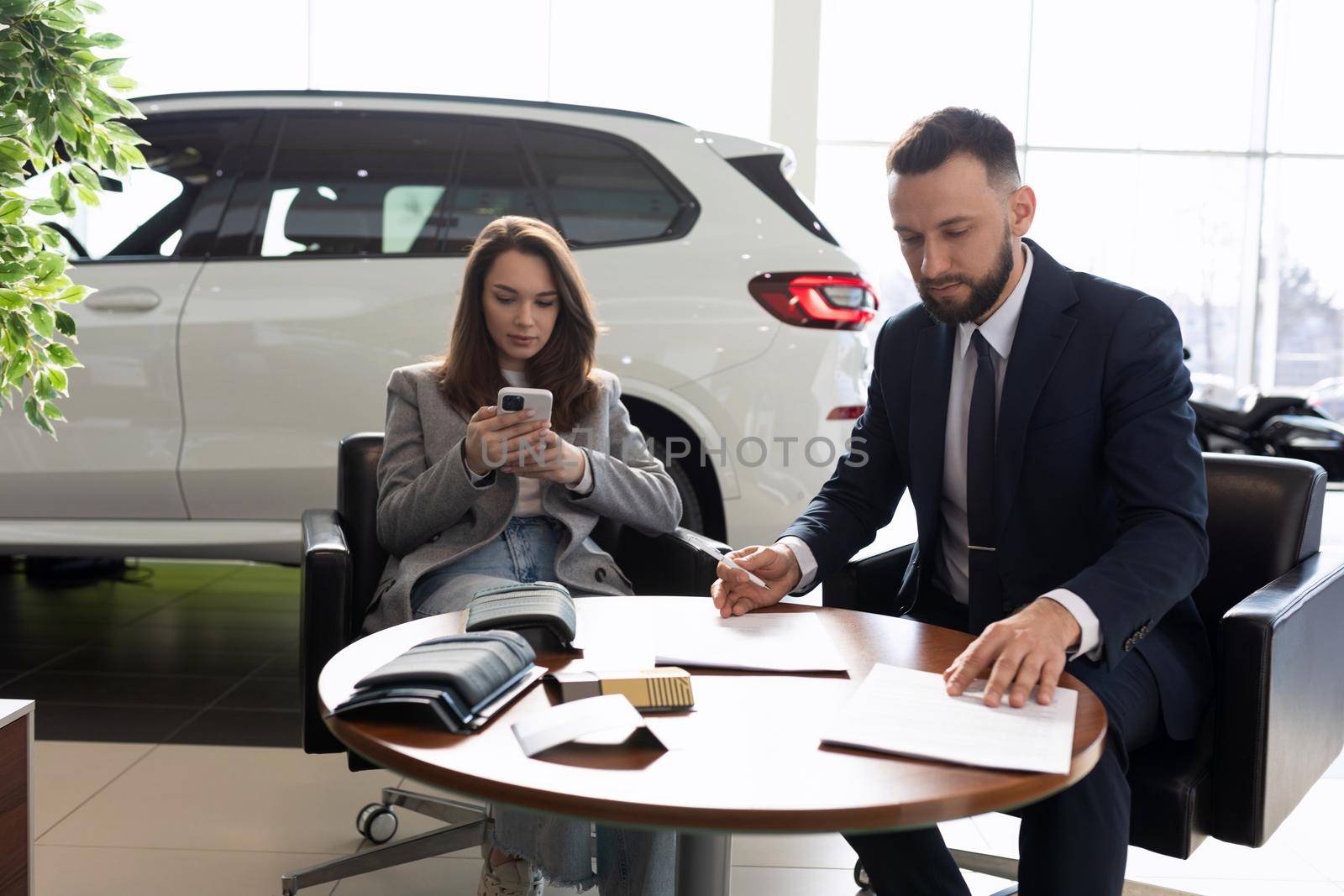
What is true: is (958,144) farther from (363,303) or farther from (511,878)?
(363,303)

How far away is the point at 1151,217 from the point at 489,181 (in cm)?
696

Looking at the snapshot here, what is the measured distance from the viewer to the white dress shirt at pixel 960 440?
5.41 ft

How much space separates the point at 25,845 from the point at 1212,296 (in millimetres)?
9107

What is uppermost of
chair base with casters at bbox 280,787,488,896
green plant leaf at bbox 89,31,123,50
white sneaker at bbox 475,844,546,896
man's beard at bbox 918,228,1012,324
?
green plant leaf at bbox 89,31,123,50

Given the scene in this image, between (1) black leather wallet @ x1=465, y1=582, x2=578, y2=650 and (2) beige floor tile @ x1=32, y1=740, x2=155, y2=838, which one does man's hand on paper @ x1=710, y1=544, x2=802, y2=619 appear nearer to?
(1) black leather wallet @ x1=465, y1=582, x2=578, y2=650

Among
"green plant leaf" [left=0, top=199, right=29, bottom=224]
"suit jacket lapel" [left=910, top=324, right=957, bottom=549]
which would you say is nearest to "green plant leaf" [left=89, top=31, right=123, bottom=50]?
"green plant leaf" [left=0, top=199, right=29, bottom=224]

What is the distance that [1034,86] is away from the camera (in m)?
8.41

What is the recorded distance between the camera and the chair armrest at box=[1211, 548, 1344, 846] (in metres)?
1.39

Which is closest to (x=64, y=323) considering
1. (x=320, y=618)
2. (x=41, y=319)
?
(x=41, y=319)

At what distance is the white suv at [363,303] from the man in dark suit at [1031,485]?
47.6 inches

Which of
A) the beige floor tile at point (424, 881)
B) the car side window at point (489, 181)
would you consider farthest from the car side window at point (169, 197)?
the beige floor tile at point (424, 881)

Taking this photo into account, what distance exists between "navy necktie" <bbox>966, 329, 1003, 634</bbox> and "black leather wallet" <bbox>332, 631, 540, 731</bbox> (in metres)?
0.76

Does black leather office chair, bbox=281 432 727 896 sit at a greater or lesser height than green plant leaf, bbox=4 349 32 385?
lesser

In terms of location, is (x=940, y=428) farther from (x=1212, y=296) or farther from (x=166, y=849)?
(x=1212, y=296)
